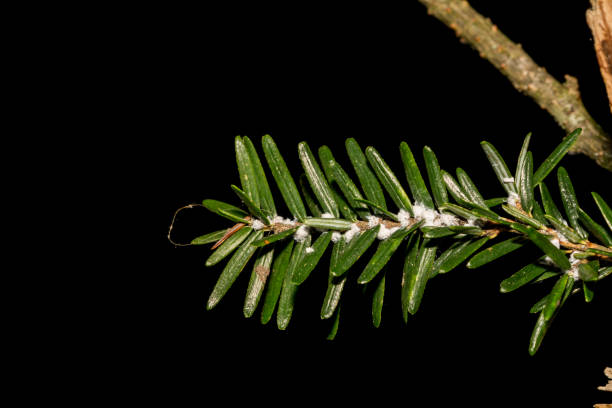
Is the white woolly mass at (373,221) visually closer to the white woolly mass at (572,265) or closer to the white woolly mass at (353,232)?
the white woolly mass at (353,232)

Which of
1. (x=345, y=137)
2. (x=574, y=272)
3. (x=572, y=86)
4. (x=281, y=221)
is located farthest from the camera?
(x=345, y=137)

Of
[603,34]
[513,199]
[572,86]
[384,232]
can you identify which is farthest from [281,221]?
[572,86]

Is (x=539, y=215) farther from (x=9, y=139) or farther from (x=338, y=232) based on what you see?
(x=9, y=139)

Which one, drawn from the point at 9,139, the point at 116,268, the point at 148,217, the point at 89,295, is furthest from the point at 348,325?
the point at 9,139

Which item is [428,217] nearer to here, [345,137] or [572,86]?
[572,86]

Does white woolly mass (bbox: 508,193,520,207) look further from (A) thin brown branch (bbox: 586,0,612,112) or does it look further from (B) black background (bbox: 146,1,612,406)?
(B) black background (bbox: 146,1,612,406)

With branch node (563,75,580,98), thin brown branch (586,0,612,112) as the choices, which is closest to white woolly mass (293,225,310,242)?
thin brown branch (586,0,612,112)
